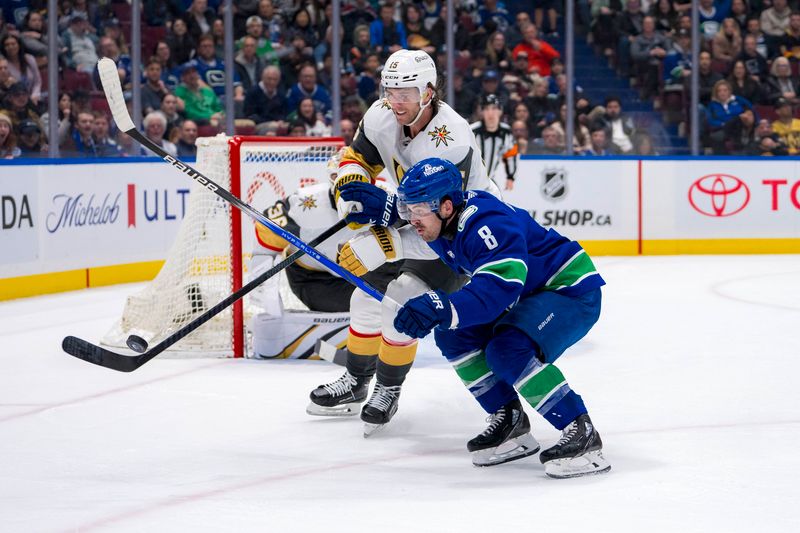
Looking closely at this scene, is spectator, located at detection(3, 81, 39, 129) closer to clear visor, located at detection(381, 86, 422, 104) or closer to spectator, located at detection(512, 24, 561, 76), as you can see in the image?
spectator, located at detection(512, 24, 561, 76)

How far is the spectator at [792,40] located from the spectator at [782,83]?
68 millimetres

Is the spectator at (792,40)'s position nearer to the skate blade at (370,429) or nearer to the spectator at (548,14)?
the spectator at (548,14)

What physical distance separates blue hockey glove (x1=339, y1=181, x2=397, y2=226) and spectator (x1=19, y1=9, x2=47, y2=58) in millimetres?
4508

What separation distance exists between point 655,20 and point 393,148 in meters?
6.30

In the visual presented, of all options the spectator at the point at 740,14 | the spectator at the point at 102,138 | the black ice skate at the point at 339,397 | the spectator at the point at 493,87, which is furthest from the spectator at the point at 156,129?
the black ice skate at the point at 339,397

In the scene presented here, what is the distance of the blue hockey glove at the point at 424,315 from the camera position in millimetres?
2799

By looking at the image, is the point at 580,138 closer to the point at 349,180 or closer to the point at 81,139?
the point at 81,139

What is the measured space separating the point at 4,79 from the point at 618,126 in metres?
4.52

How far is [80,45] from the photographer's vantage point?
304 inches

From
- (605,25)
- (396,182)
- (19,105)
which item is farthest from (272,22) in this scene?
(396,182)

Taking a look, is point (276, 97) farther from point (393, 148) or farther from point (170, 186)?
point (393, 148)

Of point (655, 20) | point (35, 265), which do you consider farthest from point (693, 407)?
point (655, 20)

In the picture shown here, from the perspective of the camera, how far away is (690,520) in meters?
2.59

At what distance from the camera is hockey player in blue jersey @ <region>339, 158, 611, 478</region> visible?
2838 millimetres
